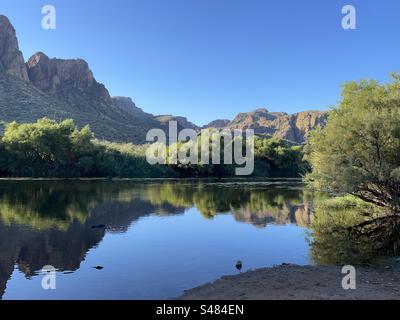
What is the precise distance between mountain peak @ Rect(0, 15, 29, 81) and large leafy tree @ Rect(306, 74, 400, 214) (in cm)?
17095

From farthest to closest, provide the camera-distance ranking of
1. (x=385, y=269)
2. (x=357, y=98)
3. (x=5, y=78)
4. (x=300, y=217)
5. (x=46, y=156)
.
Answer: (x=5, y=78) < (x=46, y=156) < (x=300, y=217) < (x=357, y=98) < (x=385, y=269)

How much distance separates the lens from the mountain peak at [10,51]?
6923 inches

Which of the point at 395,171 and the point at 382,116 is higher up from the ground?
the point at 382,116

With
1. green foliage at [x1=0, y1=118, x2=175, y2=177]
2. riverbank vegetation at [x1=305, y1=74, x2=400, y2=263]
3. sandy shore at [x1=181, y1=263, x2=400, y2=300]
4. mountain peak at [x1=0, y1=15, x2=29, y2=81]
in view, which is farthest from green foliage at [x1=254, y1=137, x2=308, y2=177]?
mountain peak at [x1=0, y1=15, x2=29, y2=81]

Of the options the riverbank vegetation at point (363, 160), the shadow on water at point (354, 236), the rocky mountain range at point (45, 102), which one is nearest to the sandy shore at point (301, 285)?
the shadow on water at point (354, 236)

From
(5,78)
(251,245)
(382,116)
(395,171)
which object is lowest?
(251,245)

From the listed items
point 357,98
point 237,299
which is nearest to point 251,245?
point 237,299

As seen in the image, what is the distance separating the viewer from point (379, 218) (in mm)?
28859

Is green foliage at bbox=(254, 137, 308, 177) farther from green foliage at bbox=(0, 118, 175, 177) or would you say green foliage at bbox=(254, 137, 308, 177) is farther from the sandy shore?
the sandy shore

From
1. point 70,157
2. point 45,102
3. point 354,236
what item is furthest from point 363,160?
point 45,102

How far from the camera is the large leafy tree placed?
25.2 metres

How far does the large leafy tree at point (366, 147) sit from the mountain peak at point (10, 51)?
561 ft

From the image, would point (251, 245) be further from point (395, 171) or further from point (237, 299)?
point (237, 299)
